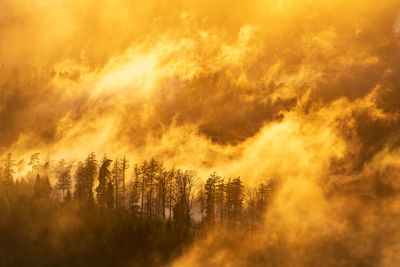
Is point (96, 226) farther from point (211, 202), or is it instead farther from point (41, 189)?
point (211, 202)

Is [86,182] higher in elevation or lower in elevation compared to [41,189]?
higher

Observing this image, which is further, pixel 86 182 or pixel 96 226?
pixel 86 182

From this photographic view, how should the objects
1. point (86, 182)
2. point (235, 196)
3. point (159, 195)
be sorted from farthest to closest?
point (86, 182), point (159, 195), point (235, 196)

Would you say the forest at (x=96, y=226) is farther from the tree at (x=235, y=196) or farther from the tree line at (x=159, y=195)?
the tree line at (x=159, y=195)

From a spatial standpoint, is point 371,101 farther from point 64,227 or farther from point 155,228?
point 64,227

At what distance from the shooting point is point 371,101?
197 meters

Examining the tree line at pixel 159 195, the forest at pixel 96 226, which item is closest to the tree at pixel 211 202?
the tree line at pixel 159 195

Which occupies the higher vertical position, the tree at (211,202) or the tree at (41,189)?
the tree at (41,189)

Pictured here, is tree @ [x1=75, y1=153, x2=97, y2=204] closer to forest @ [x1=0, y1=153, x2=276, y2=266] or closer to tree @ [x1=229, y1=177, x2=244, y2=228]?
forest @ [x1=0, y1=153, x2=276, y2=266]

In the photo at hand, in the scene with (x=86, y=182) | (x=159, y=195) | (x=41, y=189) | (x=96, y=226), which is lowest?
(x=96, y=226)

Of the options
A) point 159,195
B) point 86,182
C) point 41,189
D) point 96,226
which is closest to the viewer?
point 96,226

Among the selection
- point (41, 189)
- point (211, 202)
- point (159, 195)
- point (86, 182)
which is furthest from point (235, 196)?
point (41, 189)

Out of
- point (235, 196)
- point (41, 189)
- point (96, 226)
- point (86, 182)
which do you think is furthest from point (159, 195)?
point (41, 189)

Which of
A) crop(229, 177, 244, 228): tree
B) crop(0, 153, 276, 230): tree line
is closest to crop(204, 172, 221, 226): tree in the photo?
crop(0, 153, 276, 230): tree line
